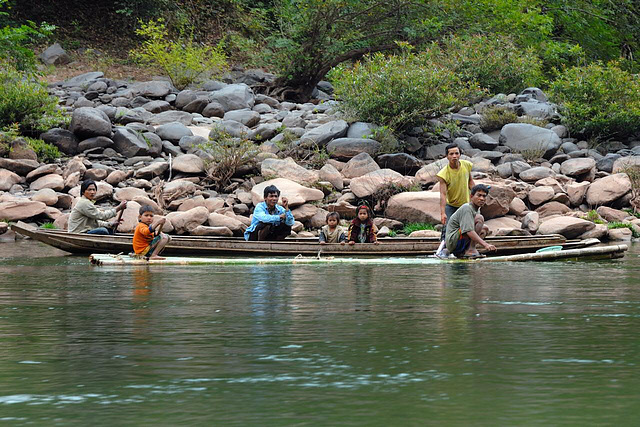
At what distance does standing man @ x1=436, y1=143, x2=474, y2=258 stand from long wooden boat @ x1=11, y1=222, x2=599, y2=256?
0.88m

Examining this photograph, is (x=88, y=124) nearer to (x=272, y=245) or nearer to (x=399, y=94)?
(x=399, y=94)

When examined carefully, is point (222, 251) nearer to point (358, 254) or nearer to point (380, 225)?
point (358, 254)

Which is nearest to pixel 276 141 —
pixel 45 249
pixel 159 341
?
pixel 45 249

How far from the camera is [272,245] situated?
12.1 metres

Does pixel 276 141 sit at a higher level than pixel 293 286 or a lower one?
higher

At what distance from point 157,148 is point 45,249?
649cm

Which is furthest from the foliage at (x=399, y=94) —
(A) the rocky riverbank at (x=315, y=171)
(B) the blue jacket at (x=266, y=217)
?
(B) the blue jacket at (x=266, y=217)

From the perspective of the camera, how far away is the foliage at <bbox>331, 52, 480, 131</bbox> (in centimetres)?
2016

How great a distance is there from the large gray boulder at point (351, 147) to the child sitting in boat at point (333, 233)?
7.37 metres

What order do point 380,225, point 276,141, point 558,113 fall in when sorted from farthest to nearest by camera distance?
point 558,113 → point 276,141 → point 380,225

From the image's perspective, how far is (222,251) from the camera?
497 inches

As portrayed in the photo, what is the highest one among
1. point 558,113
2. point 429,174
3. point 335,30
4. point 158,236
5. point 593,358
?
point 335,30

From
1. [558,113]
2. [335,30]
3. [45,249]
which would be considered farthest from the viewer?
[335,30]

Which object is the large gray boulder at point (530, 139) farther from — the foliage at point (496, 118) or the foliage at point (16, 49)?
the foliage at point (16, 49)
